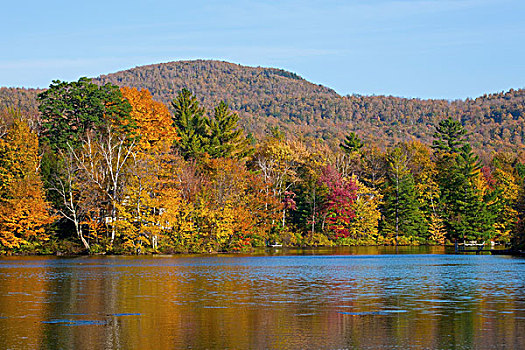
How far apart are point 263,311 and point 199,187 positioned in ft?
181

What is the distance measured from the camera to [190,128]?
311 ft

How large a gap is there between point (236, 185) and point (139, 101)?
17058 millimetres

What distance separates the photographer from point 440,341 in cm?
1759

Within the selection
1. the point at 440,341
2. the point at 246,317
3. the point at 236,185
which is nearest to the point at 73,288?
the point at 246,317

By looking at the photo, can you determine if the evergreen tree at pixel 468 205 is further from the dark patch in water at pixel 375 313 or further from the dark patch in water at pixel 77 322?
the dark patch in water at pixel 77 322

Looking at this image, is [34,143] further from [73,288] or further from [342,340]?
[342,340]

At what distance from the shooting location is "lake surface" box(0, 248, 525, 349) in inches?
704

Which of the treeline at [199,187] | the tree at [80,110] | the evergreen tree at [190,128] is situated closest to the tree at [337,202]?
the treeline at [199,187]

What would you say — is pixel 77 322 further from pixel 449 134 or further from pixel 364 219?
pixel 449 134

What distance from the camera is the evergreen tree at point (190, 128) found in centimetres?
8950

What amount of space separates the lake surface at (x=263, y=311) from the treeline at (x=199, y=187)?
2789 cm

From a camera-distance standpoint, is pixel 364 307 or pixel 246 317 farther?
pixel 364 307

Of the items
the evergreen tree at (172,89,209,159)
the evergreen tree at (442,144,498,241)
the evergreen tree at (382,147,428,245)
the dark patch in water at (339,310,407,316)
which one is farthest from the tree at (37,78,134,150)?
the dark patch in water at (339,310,407,316)

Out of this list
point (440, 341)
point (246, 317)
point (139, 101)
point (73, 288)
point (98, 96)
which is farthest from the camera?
point (139, 101)
